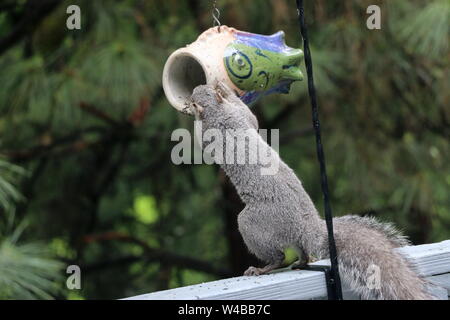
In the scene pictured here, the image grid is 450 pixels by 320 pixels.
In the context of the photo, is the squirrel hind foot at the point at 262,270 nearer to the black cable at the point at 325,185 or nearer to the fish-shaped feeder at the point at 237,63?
the black cable at the point at 325,185

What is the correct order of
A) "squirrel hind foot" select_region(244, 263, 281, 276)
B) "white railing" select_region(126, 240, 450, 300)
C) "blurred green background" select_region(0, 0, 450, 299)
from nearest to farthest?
"white railing" select_region(126, 240, 450, 300) < "squirrel hind foot" select_region(244, 263, 281, 276) < "blurred green background" select_region(0, 0, 450, 299)

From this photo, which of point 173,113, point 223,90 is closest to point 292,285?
point 223,90

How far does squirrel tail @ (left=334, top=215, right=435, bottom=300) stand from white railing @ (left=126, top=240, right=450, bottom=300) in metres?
0.03

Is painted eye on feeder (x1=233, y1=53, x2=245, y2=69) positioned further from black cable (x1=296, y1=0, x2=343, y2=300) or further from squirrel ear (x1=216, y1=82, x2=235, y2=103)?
black cable (x1=296, y1=0, x2=343, y2=300)

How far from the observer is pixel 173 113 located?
8.18 ft

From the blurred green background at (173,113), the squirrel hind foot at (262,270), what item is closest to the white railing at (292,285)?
the squirrel hind foot at (262,270)

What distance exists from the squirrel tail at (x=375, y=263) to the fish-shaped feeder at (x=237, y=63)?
0.31 metres

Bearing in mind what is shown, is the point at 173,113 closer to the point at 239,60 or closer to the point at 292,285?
the point at 239,60

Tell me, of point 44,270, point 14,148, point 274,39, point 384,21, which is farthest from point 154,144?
point 274,39

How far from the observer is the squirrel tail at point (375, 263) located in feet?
3.26

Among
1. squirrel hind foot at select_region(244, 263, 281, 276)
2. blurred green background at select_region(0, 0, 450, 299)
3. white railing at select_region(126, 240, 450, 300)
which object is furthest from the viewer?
blurred green background at select_region(0, 0, 450, 299)

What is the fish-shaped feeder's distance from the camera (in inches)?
50.2

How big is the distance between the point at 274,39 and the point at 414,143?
135 centimetres

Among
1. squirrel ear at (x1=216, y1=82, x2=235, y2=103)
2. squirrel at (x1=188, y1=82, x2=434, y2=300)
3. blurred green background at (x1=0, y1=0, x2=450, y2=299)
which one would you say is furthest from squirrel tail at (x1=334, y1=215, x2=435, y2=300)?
blurred green background at (x1=0, y1=0, x2=450, y2=299)
